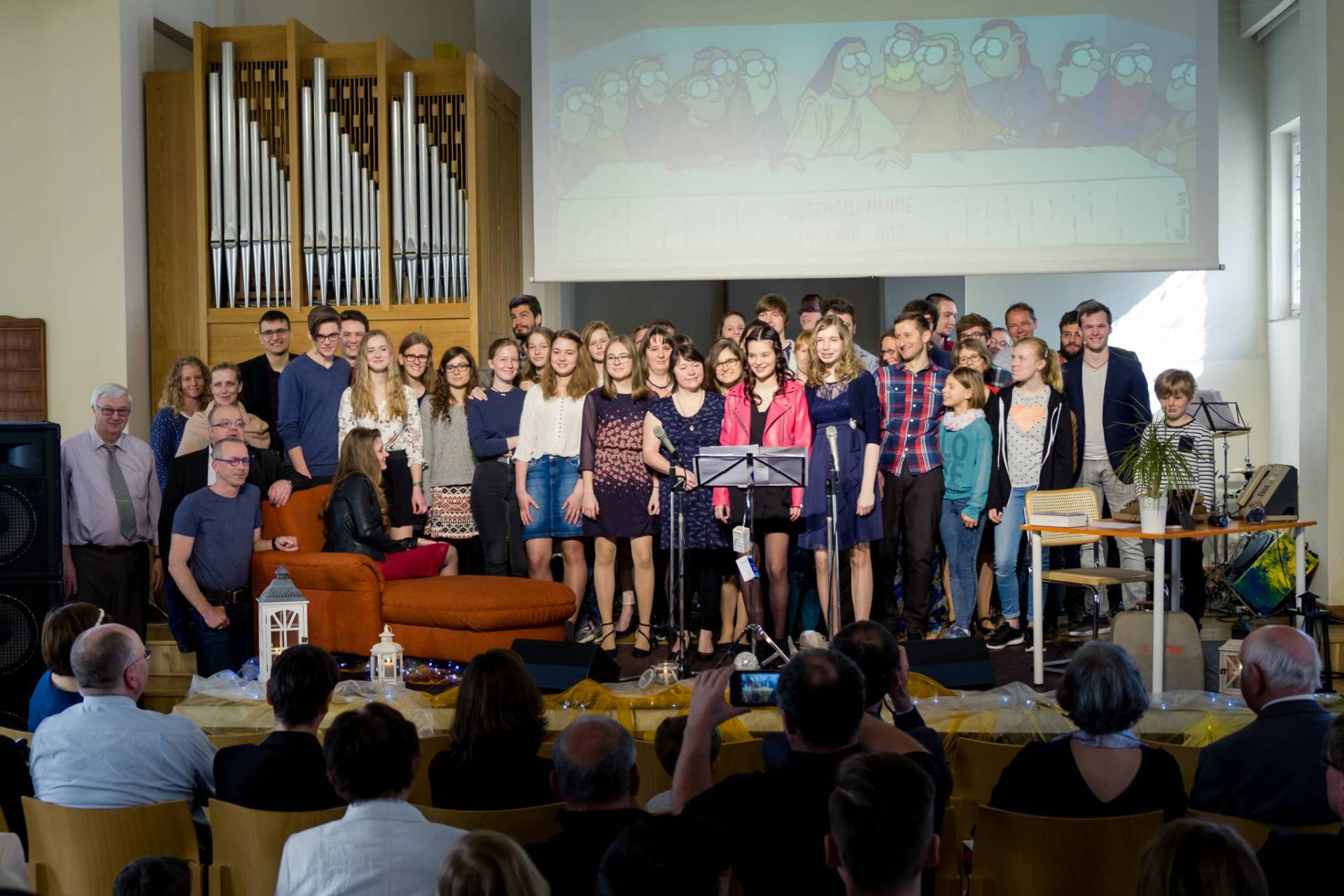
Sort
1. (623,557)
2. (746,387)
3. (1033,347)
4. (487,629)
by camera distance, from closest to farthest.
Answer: (487,629), (746,387), (1033,347), (623,557)

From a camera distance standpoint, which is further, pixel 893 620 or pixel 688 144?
pixel 688 144

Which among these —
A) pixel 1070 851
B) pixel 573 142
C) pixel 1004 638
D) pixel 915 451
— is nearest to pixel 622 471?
pixel 915 451

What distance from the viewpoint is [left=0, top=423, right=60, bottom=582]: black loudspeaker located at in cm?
483

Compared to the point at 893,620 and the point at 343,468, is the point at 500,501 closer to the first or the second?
the point at 343,468

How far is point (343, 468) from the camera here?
5.96 meters

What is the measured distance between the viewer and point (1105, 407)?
22.6 ft

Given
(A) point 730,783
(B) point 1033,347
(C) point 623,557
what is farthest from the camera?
(C) point 623,557

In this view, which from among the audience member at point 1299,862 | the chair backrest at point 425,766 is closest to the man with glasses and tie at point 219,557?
the chair backrest at point 425,766

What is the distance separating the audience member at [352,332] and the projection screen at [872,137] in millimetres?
1666

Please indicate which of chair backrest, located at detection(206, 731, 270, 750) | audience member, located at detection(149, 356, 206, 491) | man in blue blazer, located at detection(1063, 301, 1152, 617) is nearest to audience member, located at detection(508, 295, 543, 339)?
audience member, located at detection(149, 356, 206, 491)

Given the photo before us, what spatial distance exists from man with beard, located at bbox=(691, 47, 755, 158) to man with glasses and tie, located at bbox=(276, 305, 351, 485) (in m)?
2.72

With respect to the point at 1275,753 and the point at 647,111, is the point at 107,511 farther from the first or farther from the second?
the point at 1275,753

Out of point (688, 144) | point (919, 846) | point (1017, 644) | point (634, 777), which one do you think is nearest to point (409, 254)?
point (688, 144)

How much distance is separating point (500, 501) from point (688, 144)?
281 centimetres
